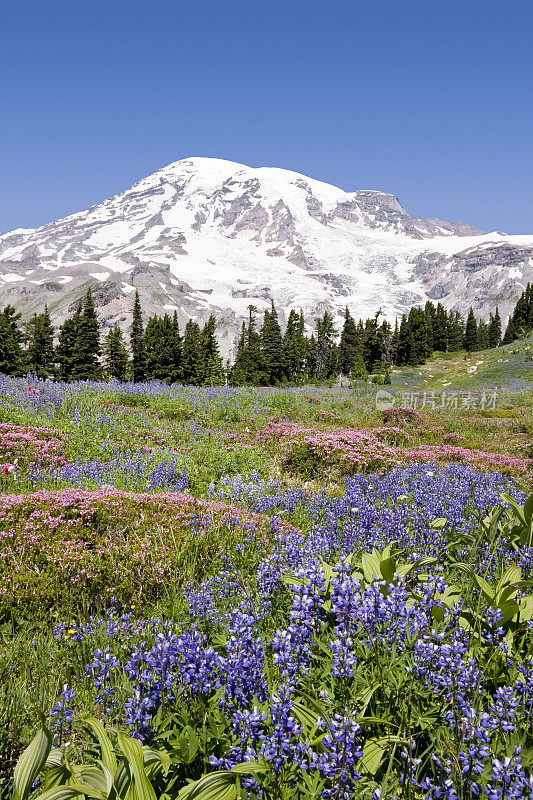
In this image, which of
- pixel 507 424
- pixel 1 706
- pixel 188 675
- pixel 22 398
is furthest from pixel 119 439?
pixel 507 424

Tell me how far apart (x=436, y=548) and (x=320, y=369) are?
9169 cm

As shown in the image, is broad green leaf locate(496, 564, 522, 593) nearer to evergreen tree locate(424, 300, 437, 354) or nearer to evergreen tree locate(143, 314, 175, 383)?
evergreen tree locate(143, 314, 175, 383)

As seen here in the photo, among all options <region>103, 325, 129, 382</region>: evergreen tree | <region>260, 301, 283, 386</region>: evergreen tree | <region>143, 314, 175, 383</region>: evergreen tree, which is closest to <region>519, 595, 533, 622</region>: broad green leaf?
<region>143, 314, 175, 383</region>: evergreen tree

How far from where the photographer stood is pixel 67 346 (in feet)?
187

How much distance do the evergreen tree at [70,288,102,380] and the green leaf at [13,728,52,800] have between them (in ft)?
191

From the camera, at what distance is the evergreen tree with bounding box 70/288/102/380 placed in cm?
5651

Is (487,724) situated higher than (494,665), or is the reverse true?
(487,724)

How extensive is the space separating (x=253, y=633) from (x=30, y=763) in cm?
183

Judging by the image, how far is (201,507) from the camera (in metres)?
6.99

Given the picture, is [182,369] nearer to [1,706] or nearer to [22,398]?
[22,398]

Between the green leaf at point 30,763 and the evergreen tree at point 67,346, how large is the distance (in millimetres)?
57973

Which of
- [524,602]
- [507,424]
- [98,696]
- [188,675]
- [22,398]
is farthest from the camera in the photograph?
[507,424]

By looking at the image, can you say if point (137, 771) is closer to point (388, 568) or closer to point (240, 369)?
point (388, 568)

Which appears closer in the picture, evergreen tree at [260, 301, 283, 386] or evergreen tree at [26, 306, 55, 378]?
evergreen tree at [26, 306, 55, 378]
